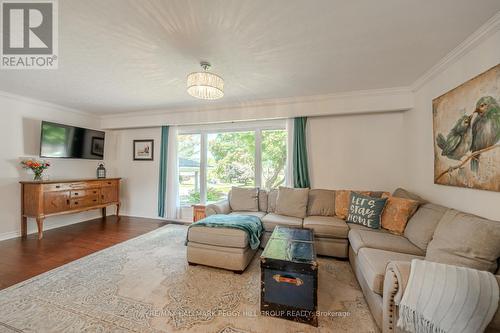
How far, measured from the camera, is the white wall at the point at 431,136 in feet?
5.43

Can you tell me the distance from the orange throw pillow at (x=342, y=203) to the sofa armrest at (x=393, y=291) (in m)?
1.59

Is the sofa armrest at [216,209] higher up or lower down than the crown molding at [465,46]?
lower down

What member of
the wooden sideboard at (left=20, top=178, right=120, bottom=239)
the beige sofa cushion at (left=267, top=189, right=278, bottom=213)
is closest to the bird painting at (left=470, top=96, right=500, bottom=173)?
the beige sofa cushion at (left=267, top=189, right=278, bottom=213)

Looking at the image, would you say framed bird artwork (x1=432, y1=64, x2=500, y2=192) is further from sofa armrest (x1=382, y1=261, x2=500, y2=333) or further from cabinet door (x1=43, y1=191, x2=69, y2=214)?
cabinet door (x1=43, y1=191, x2=69, y2=214)

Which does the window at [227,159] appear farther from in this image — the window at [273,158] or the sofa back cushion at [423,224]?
the sofa back cushion at [423,224]

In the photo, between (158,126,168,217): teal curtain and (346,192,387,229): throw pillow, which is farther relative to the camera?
(158,126,168,217): teal curtain

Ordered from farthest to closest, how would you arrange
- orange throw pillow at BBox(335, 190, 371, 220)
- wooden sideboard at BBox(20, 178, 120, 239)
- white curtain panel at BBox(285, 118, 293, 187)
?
white curtain panel at BBox(285, 118, 293, 187) < wooden sideboard at BBox(20, 178, 120, 239) < orange throw pillow at BBox(335, 190, 371, 220)

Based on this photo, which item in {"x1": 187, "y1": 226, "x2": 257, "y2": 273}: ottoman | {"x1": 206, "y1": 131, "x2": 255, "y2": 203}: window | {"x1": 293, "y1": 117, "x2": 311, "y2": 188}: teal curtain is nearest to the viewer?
{"x1": 187, "y1": 226, "x2": 257, "y2": 273}: ottoman

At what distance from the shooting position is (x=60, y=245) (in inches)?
116

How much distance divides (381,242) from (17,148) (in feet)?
18.9

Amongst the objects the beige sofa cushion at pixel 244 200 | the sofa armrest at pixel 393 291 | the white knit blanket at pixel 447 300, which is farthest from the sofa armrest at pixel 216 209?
the white knit blanket at pixel 447 300

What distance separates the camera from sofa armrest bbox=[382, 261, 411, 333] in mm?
1225

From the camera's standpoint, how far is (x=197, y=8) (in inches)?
58.6

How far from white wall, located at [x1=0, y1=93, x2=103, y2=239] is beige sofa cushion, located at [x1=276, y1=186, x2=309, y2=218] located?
4.44 metres
